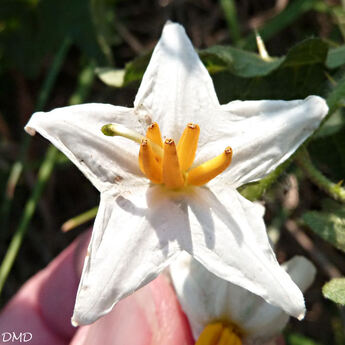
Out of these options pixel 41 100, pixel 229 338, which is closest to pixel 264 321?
pixel 229 338

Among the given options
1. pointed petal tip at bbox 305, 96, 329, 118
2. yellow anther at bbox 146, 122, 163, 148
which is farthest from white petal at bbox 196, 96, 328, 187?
yellow anther at bbox 146, 122, 163, 148

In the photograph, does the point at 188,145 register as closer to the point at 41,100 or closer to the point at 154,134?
the point at 154,134

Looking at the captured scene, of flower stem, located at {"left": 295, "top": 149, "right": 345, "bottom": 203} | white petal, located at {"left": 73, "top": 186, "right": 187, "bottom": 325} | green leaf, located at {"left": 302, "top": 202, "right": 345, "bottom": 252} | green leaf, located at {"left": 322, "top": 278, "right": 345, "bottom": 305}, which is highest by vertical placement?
white petal, located at {"left": 73, "top": 186, "right": 187, "bottom": 325}

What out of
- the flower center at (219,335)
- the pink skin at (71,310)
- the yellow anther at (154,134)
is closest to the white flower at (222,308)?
the flower center at (219,335)

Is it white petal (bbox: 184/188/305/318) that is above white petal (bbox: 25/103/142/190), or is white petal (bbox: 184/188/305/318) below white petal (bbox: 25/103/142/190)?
below

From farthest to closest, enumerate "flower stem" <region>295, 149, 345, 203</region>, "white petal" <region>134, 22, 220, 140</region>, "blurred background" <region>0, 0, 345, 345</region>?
"blurred background" <region>0, 0, 345, 345</region>, "flower stem" <region>295, 149, 345, 203</region>, "white petal" <region>134, 22, 220, 140</region>

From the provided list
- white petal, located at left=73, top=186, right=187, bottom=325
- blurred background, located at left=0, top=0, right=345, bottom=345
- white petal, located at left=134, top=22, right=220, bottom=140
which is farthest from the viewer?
blurred background, located at left=0, top=0, right=345, bottom=345

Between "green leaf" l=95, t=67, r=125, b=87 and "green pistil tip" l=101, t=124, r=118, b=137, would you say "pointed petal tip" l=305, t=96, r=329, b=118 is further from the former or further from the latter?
Answer: "green leaf" l=95, t=67, r=125, b=87
